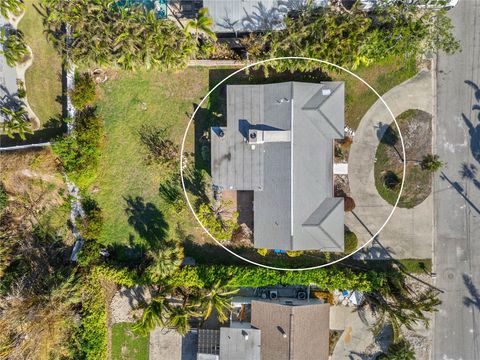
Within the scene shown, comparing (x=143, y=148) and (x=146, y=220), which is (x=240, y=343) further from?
(x=143, y=148)

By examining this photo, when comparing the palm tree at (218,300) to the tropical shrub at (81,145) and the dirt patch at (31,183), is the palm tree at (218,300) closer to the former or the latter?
the tropical shrub at (81,145)

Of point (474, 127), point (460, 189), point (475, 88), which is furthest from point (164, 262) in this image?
point (475, 88)

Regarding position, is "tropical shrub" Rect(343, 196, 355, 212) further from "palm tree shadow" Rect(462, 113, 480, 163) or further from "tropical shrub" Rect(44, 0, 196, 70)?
"tropical shrub" Rect(44, 0, 196, 70)

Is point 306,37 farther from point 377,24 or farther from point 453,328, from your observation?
point 453,328

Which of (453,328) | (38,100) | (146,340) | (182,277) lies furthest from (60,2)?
(453,328)

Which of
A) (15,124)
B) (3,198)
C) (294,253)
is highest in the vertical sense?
(15,124)

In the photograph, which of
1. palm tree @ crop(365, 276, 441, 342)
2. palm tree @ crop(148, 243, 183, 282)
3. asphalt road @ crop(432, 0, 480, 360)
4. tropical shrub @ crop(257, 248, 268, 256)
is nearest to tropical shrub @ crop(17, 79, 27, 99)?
palm tree @ crop(148, 243, 183, 282)

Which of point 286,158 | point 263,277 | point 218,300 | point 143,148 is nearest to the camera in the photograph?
point 286,158
